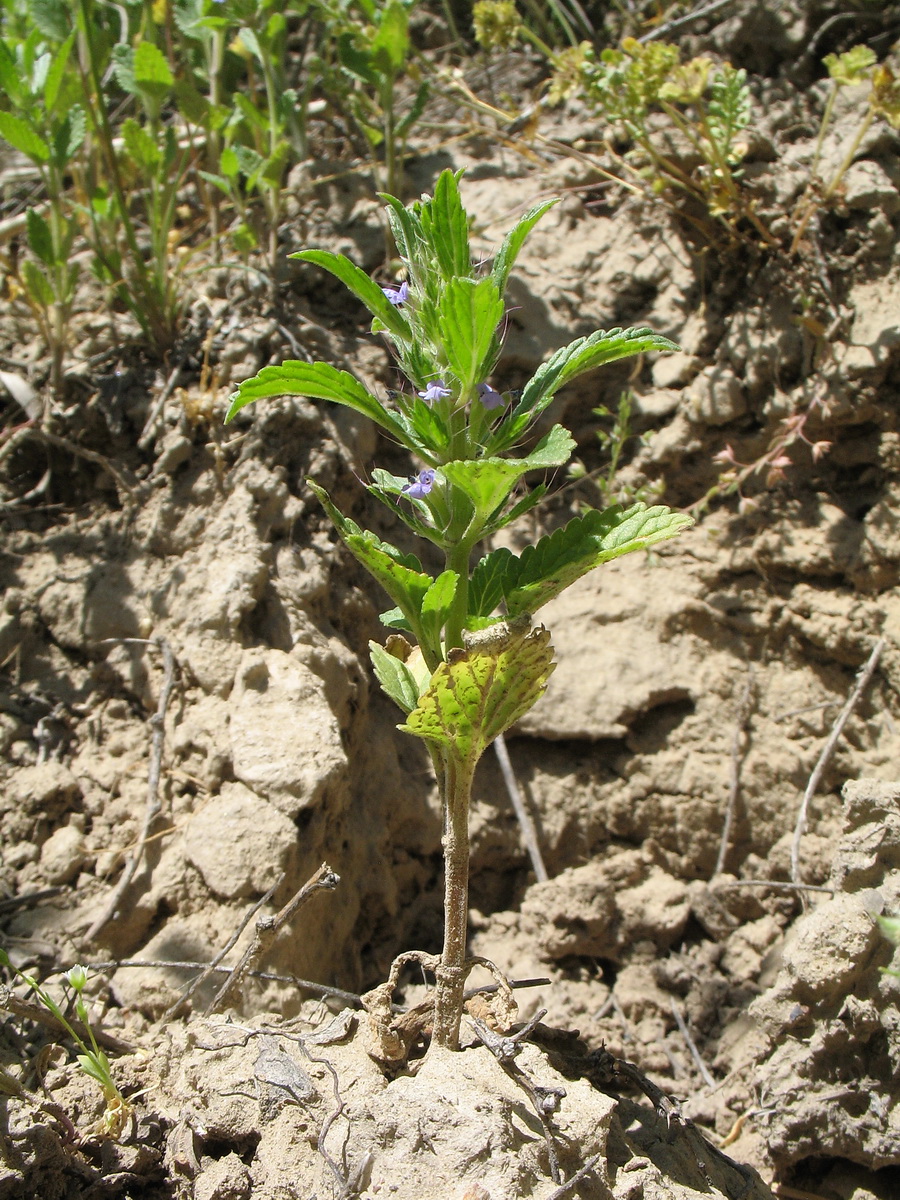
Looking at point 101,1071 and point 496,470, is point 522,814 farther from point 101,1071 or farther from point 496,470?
point 496,470

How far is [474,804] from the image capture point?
296 centimetres

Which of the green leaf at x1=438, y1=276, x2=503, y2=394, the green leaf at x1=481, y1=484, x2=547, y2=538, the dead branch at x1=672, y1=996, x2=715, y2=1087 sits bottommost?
the dead branch at x1=672, y1=996, x2=715, y2=1087

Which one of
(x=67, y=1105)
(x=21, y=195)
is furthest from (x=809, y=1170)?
(x=21, y=195)

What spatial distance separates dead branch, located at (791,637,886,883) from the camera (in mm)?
2684

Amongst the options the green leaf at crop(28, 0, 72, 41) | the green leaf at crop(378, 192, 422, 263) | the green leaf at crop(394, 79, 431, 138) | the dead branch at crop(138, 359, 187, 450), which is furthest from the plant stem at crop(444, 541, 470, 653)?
the green leaf at crop(28, 0, 72, 41)

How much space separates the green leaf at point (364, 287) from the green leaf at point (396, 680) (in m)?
0.59

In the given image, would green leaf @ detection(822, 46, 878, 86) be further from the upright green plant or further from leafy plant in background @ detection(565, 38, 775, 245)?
the upright green plant

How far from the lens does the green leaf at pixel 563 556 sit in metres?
1.61

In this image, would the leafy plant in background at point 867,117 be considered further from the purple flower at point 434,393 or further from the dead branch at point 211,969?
the dead branch at point 211,969

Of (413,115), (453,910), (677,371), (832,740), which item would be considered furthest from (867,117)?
(453,910)

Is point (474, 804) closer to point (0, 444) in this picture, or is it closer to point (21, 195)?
point (0, 444)

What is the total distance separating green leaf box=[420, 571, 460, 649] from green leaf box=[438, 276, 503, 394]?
33cm

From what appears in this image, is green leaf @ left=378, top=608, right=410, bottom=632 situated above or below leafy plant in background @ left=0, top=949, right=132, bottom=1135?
above

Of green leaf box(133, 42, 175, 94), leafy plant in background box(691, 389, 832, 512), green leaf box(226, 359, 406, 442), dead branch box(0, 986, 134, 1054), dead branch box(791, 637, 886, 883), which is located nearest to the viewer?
green leaf box(226, 359, 406, 442)
